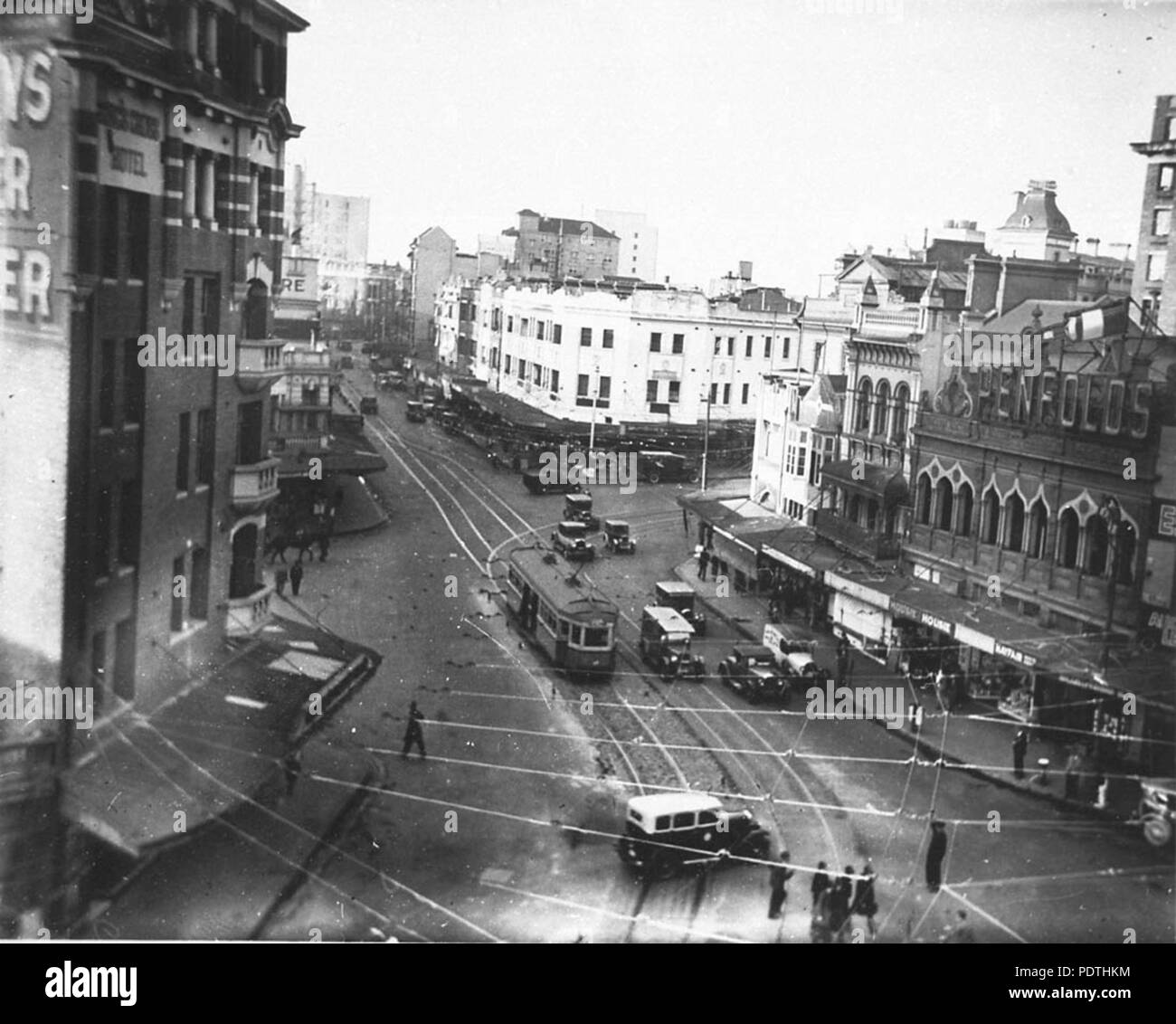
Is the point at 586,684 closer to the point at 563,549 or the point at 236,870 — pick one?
the point at 563,549

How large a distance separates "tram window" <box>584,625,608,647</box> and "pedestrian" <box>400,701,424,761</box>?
1580 millimetres

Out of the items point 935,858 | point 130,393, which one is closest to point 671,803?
point 935,858

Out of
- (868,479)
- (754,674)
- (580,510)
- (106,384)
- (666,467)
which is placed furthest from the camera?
(868,479)

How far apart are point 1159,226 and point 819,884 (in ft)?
21.7

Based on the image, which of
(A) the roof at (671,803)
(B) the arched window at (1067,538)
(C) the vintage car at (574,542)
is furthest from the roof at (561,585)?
(B) the arched window at (1067,538)

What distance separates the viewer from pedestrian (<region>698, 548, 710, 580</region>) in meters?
11.1

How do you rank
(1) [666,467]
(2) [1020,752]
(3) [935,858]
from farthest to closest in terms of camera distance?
(1) [666,467], (2) [1020,752], (3) [935,858]

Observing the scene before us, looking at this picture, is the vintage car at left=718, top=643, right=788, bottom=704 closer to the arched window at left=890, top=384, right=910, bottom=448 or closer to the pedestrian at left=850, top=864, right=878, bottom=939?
the pedestrian at left=850, top=864, right=878, bottom=939

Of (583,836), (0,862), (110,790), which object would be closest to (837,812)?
(583,836)

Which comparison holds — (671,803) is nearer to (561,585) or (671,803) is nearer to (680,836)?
(680,836)

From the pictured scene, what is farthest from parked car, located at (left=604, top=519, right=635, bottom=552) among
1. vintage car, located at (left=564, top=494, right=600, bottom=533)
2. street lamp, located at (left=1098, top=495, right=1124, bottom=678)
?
street lamp, located at (left=1098, top=495, right=1124, bottom=678)

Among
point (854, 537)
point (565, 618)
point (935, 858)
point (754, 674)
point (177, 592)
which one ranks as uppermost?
point (854, 537)

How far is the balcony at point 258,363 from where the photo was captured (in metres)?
9.85

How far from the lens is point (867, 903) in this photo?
984cm
